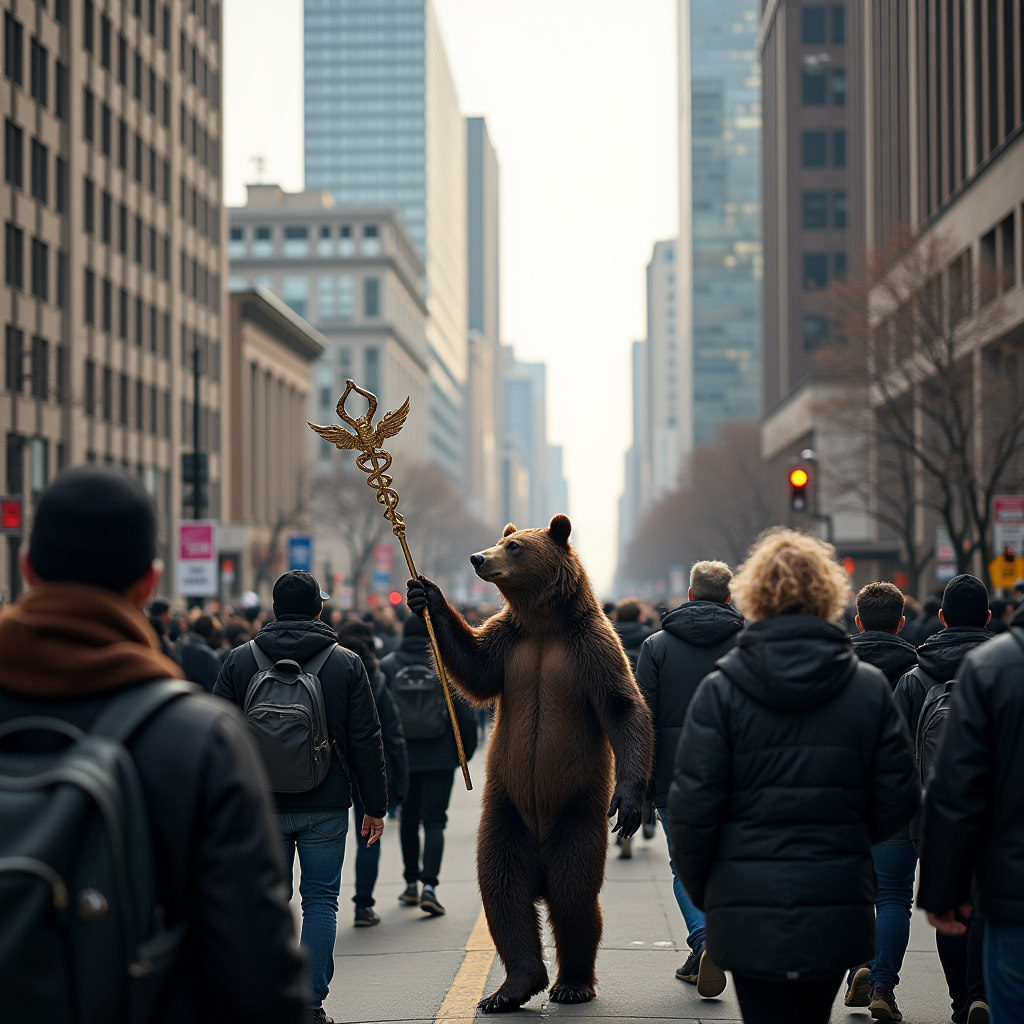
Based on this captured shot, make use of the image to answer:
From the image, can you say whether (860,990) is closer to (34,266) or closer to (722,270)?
(34,266)

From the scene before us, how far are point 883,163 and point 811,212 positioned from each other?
22.5m

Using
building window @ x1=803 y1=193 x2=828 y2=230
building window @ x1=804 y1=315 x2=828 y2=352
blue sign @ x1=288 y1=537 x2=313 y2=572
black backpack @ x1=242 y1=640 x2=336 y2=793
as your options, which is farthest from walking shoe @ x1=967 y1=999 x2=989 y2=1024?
building window @ x1=803 y1=193 x2=828 y2=230

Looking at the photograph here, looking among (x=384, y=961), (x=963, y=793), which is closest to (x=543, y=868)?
(x=384, y=961)

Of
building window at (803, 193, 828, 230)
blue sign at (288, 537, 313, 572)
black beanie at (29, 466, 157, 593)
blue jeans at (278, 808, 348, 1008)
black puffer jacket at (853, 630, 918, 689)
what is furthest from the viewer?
building window at (803, 193, 828, 230)

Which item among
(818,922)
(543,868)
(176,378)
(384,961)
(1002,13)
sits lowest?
(384,961)

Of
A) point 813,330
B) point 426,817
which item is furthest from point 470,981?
point 813,330

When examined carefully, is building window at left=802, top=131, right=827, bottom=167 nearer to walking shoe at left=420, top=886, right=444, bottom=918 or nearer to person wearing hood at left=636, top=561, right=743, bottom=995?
walking shoe at left=420, top=886, right=444, bottom=918

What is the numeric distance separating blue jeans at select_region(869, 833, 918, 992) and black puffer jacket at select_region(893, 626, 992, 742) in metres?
0.53

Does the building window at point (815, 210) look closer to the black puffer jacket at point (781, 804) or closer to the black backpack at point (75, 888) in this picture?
the black puffer jacket at point (781, 804)

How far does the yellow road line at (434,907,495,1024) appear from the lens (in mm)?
6199

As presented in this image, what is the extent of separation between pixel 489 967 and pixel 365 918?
1659mm

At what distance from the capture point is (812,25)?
255ft

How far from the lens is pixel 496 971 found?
7.06 metres

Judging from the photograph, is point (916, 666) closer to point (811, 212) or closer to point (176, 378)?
point (176, 378)
